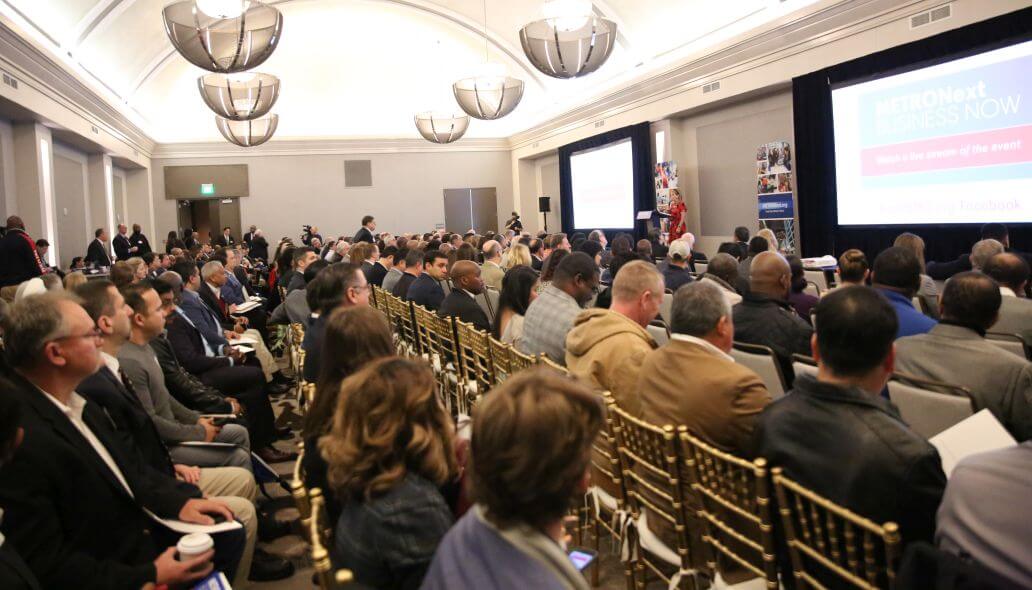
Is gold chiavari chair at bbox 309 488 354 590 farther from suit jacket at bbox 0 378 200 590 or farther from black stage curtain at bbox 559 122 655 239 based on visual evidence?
black stage curtain at bbox 559 122 655 239

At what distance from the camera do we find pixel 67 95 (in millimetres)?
10984

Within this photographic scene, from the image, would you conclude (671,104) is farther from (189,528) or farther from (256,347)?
(189,528)

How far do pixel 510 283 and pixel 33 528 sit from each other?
2823 millimetres

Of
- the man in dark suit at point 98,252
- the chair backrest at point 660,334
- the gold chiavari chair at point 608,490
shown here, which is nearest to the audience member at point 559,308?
the chair backrest at point 660,334

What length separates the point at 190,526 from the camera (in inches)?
98.4

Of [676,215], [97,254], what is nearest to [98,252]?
[97,254]

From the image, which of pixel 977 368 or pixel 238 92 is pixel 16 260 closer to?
pixel 238 92

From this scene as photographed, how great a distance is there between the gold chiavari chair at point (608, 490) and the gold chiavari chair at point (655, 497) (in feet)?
0.10

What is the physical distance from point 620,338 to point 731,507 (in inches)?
45.3

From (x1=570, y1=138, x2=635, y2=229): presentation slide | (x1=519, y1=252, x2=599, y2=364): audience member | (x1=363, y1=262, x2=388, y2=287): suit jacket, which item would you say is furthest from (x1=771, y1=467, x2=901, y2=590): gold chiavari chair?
(x1=570, y1=138, x2=635, y2=229): presentation slide

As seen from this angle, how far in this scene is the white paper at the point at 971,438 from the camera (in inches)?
78.1

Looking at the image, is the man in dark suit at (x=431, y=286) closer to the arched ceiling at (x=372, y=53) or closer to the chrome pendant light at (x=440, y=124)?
the arched ceiling at (x=372, y=53)

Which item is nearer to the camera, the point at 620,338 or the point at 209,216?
the point at 620,338

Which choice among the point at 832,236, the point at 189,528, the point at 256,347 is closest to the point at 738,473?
the point at 189,528
